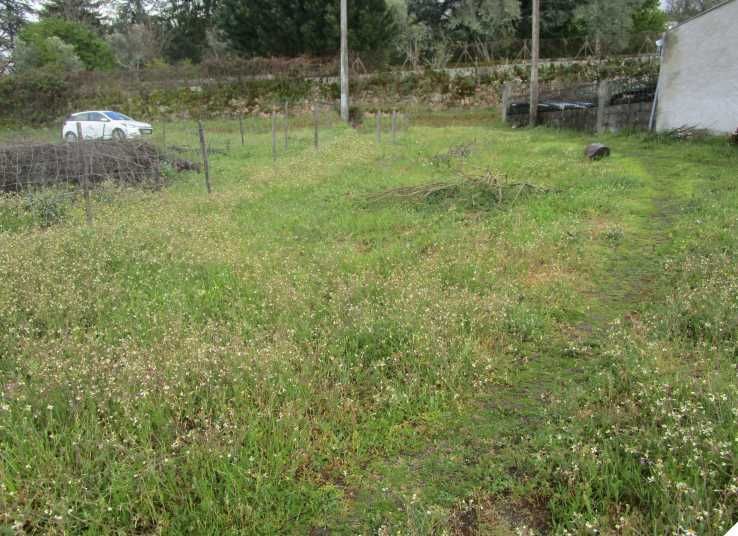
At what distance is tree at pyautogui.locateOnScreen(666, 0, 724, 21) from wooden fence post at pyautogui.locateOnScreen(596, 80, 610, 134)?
3578cm

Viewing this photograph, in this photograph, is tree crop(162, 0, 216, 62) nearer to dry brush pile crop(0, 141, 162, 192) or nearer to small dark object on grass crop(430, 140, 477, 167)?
dry brush pile crop(0, 141, 162, 192)

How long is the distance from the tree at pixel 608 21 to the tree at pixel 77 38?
34.7 metres

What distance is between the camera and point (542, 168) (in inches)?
431

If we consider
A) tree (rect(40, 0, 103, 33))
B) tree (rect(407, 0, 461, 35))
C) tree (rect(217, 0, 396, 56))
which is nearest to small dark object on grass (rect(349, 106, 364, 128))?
tree (rect(217, 0, 396, 56))

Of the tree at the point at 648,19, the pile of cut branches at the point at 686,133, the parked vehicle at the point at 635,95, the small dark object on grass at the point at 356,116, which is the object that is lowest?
the pile of cut branches at the point at 686,133

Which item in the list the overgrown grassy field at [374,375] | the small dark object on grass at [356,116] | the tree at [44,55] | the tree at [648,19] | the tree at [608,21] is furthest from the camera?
the tree at [648,19]

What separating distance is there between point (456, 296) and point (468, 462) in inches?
81.9

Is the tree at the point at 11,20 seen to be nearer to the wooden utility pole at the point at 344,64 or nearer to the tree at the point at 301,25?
the tree at the point at 301,25

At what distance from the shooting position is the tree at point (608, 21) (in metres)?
31.1

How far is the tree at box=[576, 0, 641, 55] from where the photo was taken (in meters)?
31.1

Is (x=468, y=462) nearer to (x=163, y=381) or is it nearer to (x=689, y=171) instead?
(x=163, y=381)

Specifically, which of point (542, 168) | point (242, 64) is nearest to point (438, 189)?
point (542, 168)

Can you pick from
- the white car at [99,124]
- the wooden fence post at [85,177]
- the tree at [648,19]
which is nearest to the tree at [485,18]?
the tree at [648,19]

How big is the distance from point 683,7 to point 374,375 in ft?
195
